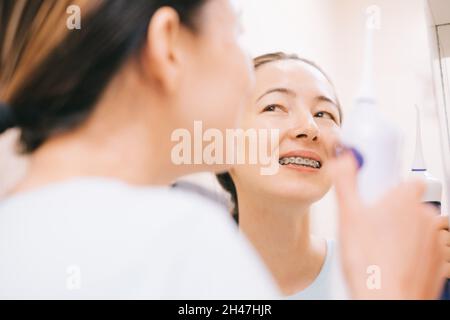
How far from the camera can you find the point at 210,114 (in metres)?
0.93

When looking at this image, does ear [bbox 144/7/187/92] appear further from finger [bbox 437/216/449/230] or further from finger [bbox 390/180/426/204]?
finger [bbox 437/216/449/230]

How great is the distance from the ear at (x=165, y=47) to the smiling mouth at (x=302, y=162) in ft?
0.85

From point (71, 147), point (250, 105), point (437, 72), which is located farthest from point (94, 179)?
point (437, 72)

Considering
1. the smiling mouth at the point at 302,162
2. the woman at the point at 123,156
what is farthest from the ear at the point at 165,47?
the smiling mouth at the point at 302,162

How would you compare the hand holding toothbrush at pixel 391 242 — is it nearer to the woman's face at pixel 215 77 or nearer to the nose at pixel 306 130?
the nose at pixel 306 130

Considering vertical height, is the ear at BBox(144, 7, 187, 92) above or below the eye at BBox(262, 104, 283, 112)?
above

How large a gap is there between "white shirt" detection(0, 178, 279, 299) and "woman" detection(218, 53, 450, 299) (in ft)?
0.14

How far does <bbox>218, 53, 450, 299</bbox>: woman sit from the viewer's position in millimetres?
904

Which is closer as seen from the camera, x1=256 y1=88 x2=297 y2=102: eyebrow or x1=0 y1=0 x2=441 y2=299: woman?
x1=0 y1=0 x2=441 y2=299: woman

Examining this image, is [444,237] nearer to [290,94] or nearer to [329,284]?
[329,284]

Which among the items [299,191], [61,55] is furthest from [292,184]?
[61,55]

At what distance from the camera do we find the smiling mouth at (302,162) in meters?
0.92

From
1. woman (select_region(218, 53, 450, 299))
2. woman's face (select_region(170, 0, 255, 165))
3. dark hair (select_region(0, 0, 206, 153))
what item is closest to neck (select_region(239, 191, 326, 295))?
woman (select_region(218, 53, 450, 299))

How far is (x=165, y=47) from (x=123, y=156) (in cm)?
22
